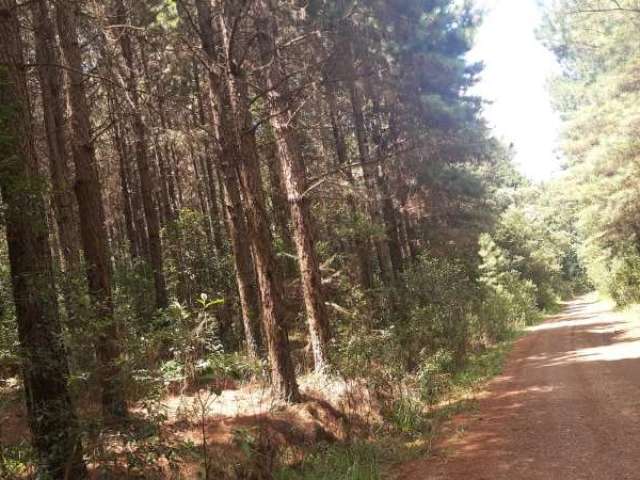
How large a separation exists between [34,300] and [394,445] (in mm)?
5575

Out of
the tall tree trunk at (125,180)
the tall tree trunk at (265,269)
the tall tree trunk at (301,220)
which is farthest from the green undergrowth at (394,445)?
the tall tree trunk at (125,180)

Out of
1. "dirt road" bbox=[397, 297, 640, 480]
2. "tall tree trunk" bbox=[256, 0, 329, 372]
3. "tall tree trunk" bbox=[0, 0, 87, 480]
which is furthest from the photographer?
"tall tree trunk" bbox=[256, 0, 329, 372]

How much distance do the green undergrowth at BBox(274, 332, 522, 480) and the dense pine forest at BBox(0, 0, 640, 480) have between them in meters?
0.06

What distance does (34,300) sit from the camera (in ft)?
17.4

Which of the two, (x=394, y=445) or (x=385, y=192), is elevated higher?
(x=385, y=192)

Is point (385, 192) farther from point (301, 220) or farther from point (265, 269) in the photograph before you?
point (265, 269)

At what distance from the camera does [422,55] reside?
20969 millimetres

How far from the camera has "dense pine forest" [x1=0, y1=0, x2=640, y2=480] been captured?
18.4 feet

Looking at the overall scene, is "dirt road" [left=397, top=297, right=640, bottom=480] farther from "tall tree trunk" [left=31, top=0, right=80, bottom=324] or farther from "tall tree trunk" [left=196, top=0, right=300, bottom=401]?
"tall tree trunk" [left=31, top=0, right=80, bottom=324]

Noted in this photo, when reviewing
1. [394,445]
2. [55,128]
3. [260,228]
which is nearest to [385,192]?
[55,128]

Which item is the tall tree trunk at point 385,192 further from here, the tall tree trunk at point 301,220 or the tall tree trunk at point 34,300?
the tall tree trunk at point 34,300

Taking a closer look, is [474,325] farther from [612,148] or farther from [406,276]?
[612,148]

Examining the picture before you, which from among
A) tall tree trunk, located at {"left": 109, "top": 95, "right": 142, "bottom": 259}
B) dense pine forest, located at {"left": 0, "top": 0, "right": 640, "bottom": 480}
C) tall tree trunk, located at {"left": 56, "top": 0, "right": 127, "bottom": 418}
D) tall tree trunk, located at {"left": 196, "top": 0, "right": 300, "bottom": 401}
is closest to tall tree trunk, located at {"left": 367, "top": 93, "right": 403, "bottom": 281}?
dense pine forest, located at {"left": 0, "top": 0, "right": 640, "bottom": 480}

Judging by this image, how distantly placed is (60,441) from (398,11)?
62.7ft
